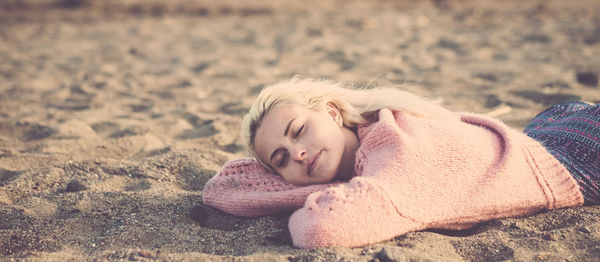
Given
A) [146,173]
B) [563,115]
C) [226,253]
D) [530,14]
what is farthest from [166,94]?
[530,14]

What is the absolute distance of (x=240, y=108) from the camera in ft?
13.7

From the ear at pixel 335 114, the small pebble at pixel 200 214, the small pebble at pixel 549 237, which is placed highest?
the ear at pixel 335 114

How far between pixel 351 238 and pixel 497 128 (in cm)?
103

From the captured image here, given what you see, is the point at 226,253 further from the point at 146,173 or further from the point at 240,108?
the point at 240,108

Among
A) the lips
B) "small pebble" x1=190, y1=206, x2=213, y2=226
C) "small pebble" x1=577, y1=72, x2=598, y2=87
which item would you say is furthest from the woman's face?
"small pebble" x1=577, y1=72, x2=598, y2=87

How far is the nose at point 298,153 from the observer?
221 centimetres

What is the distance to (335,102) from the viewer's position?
8.51ft

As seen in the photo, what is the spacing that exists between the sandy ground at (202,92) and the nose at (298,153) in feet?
1.04

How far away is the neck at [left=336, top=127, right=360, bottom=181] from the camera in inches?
94.3

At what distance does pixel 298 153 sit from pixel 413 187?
1.80ft

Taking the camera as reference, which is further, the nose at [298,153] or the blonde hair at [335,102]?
the blonde hair at [335,102]

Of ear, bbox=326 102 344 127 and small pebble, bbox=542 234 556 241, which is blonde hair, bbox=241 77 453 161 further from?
small pebble, bbox=542 234 556 241

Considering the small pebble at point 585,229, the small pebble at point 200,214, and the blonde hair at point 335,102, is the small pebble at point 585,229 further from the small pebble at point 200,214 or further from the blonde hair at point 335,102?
the small pebble at point 200,214

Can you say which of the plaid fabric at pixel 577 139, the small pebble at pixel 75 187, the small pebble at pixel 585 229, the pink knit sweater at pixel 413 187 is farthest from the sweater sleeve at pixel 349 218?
the small pebble at pixel 75 187
